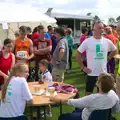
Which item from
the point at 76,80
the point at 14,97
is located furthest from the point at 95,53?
the point at 76,80

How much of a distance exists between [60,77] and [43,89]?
64.3 inches

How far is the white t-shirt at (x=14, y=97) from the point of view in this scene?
3.45 m

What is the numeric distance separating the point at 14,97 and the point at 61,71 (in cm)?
260

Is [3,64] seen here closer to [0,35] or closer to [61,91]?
[61,91]

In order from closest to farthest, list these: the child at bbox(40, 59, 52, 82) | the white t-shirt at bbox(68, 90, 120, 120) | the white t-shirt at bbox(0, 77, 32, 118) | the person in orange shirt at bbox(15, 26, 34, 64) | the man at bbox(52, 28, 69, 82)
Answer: the white t-shirt at bbox(68, 90, 120, 120) → the white t-shirt at bbox(0, 77, 32, 118) → the child at bbox(40, 59, 52, 82) → the man at bbox(52, 28, 69, 82) → the person in orange shirt at bbox(15, 26, 34, 64)

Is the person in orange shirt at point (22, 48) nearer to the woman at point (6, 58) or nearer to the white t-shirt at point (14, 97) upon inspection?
the woman at point (6, 58)

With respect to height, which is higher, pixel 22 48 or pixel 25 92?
pixel 22 48

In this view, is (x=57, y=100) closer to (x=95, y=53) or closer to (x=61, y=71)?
(x=95, y=53)

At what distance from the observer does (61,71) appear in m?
5.97

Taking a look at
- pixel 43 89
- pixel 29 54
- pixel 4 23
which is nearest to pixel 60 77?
pixel 29 54

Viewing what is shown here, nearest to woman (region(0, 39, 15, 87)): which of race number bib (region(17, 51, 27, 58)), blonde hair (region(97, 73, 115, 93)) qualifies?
race number bib (region(17, 51, 27, 58))

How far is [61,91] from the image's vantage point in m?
4.29

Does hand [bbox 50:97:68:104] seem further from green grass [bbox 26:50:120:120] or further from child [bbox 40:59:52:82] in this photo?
green grass [bbox 26:50:120:120]

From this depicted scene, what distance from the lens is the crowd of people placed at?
133 inches
